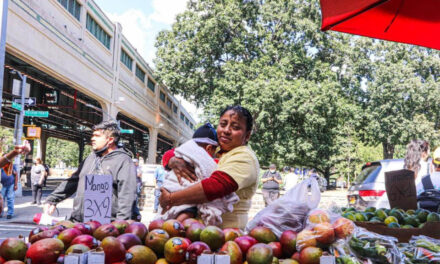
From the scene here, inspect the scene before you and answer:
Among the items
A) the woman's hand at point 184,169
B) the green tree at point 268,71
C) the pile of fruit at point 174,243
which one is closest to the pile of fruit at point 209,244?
the pile of fruit at point 174,243

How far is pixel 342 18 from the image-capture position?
3.33m

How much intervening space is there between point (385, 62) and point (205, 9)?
1368cm

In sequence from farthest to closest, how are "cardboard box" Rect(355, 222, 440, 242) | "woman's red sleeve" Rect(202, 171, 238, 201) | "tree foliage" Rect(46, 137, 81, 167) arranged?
"tree foliage" Rect(46, 137, 81, 167) → "cardboard box" Rect(355, 222, 440, 242) → "woman's red sleeve" Rect(202, 171, 238, 201)

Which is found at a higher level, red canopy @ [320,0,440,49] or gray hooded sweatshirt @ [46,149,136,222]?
red canopy @ [320,0,440,49]

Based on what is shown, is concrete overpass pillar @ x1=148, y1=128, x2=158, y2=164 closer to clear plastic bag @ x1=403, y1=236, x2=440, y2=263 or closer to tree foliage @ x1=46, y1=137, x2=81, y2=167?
clear plastic bag @ x1=403, y1=236, x2=440, y2=263

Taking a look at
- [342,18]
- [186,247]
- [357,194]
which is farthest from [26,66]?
[186,247]

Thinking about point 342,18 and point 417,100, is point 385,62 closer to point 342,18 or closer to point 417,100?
point 417,100

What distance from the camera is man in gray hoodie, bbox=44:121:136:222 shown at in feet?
11.0

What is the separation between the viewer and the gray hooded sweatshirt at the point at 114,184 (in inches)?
132

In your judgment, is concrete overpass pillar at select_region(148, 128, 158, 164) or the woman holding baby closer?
the woman holding baby

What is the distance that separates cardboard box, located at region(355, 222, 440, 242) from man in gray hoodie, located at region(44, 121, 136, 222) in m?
2.02

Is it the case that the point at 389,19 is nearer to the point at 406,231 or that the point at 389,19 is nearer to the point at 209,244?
the point at 406,231

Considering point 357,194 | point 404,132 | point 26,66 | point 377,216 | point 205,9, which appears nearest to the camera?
point 377,216

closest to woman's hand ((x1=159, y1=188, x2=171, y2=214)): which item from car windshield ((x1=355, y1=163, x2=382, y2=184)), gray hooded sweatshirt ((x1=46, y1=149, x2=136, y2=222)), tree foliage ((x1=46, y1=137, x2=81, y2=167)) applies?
gray hooded sweatshirt ((x1=46, y1=149, x2=136, y2=222))
